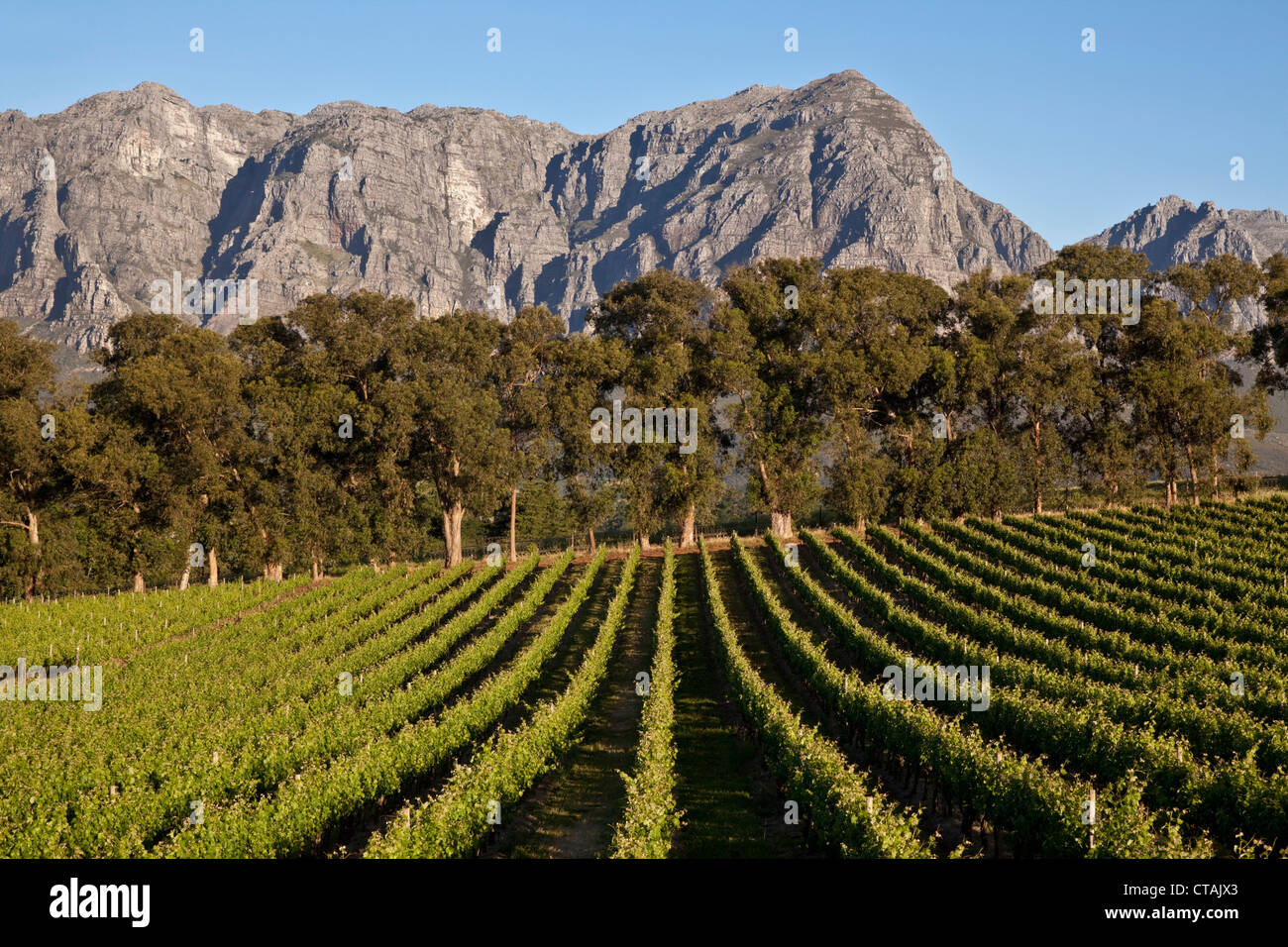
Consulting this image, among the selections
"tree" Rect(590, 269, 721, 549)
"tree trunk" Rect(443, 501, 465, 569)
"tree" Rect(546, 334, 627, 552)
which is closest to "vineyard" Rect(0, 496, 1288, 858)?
"tree trunk" Rect(443, 501, 465, 569)

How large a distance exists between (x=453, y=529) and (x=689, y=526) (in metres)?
16.5

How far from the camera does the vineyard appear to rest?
49.6 ft

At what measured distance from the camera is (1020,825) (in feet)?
48.6

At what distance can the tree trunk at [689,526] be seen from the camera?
5828 centimetres

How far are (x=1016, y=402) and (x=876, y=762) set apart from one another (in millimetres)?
49899

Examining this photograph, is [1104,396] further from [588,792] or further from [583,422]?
[588,792]

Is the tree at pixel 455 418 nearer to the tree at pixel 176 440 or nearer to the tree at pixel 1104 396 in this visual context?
the tree at pixel 176 440

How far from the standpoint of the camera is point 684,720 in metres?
24.8

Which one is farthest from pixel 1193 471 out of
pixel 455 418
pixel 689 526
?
pixel 455 418

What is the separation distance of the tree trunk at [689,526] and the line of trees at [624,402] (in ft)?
2.51

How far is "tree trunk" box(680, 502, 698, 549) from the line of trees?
765mm

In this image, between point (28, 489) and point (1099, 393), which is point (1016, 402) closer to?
point (1099, 393)

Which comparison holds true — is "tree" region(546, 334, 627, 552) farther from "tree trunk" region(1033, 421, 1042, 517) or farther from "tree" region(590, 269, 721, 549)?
"tree trunk" region(1033, 421, 1042, 517)
